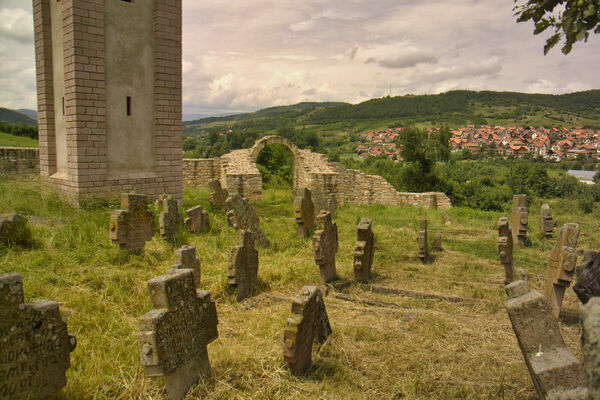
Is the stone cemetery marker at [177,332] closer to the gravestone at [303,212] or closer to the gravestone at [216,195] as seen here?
the gravestone at [303,212]

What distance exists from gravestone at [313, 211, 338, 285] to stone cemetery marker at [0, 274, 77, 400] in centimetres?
377

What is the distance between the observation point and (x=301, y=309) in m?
3.52

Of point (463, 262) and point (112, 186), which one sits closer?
point (463, 262)

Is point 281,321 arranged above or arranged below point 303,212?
below

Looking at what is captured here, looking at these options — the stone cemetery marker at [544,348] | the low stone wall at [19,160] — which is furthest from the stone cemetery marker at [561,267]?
the low stone wall at [19,160]

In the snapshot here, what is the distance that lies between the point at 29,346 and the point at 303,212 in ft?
22.5

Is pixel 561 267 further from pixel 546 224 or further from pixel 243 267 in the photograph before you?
pixel 546 224

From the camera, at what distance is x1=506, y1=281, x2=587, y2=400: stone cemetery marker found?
2.10 meters

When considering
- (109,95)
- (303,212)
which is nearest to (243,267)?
(303,212)

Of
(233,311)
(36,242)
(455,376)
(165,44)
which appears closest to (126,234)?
(36,242)

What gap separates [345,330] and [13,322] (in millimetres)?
3044

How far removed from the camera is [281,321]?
4457 millimetres

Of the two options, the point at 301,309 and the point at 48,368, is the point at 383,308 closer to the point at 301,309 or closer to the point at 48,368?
the point at 301,309

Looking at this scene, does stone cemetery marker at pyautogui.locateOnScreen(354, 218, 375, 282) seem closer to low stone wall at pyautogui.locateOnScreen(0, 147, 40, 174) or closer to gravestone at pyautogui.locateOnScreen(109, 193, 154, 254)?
gravestone at pyautogui.locateOnScreen(109, 193, 154, 254)
